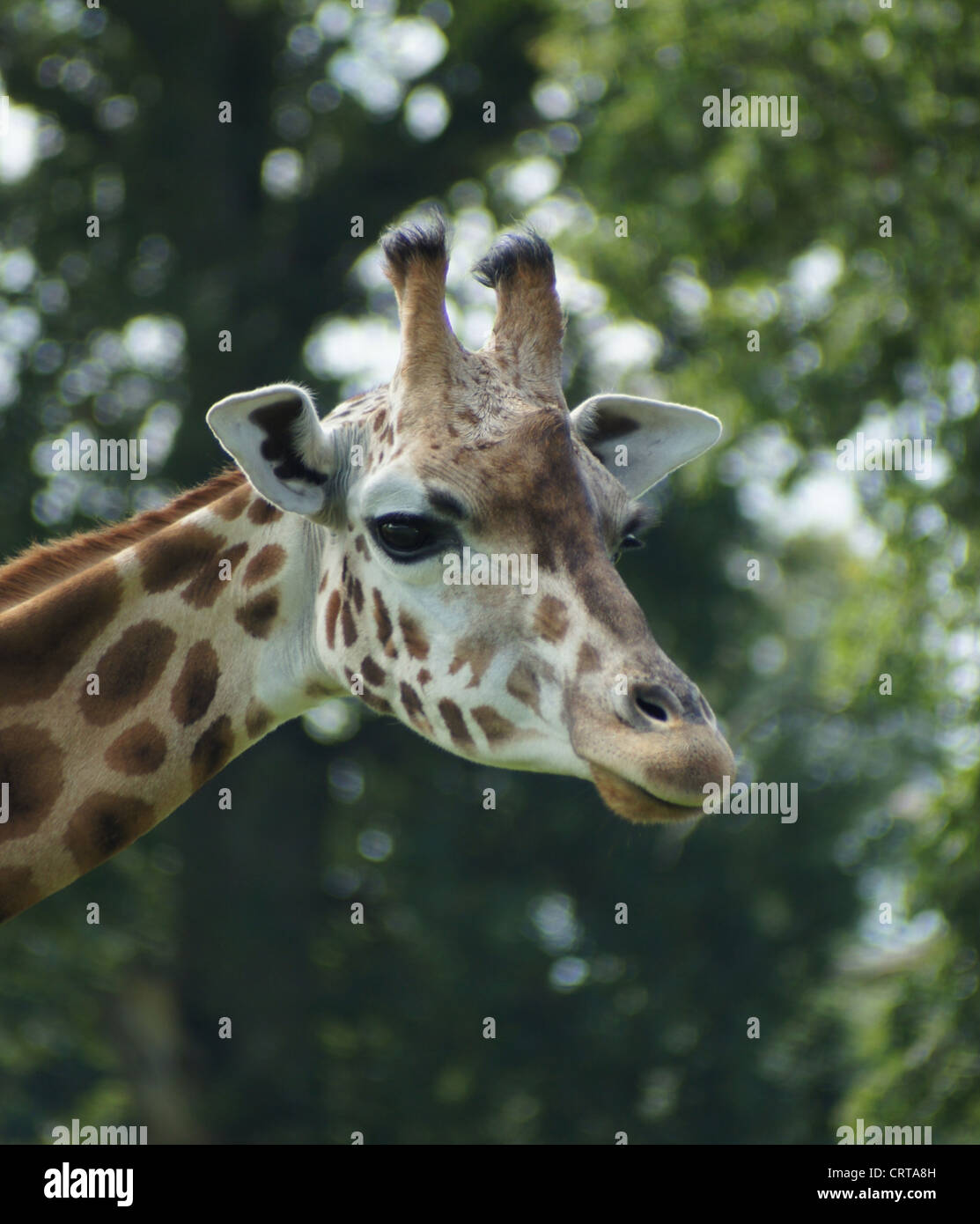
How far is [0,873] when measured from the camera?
4.61 m

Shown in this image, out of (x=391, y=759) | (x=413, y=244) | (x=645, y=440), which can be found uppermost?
(x=413, y=244)

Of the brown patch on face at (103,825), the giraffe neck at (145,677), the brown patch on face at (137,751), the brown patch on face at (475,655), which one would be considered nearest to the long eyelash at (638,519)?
the brown patch on face at (475,655)

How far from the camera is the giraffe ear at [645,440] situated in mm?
5406

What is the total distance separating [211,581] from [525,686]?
1311mm

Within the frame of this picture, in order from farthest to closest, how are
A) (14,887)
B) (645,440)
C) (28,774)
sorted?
1. (645,440)
2. (28,774)
3. (14,887)

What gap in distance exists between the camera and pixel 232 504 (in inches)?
201

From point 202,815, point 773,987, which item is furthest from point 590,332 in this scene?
point 773,987

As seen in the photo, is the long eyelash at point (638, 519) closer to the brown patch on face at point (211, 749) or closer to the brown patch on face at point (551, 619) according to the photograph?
the brown patch on face at point (551, 619)

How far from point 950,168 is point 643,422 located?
9686 millimetres

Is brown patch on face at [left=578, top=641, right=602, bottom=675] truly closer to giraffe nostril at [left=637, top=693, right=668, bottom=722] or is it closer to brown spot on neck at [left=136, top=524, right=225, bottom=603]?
giraffe nostril at [left=637, top=693, right=668, bottom=722]

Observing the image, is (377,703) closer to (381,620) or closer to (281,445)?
(381,620)

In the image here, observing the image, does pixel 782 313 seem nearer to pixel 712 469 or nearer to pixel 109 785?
pixel 712 469

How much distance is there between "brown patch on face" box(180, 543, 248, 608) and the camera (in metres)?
4.97

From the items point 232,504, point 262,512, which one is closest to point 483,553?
point 262,512
